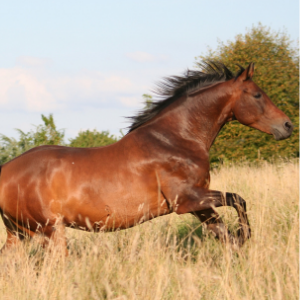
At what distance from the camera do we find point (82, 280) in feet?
11.0

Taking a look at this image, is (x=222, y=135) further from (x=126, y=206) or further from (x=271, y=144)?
(x=126, y=206)

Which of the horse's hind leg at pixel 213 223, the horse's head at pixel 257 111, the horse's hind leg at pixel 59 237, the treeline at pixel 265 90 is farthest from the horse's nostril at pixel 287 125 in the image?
the treeline at pixel 265 90

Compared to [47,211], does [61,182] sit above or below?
above

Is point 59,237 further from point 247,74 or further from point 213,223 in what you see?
point 247,74

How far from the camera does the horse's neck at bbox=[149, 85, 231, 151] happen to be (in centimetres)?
500

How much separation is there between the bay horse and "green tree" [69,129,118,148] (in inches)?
497

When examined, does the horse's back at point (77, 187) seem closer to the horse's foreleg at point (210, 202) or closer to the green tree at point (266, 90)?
the horse's foreleg at point (210, 202)

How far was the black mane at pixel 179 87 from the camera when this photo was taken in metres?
5.18

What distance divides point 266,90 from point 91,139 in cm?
844

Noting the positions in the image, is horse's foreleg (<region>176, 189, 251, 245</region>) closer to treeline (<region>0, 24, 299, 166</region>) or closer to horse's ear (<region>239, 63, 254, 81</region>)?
horse's ear (<region>239, 63, 254, 81</region>)

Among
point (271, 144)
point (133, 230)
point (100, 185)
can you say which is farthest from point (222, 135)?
point (100, 185)

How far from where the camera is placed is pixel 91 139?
59.7 feet

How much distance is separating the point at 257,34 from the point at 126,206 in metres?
9.94

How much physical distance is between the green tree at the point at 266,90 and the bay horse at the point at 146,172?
6.44 meters
